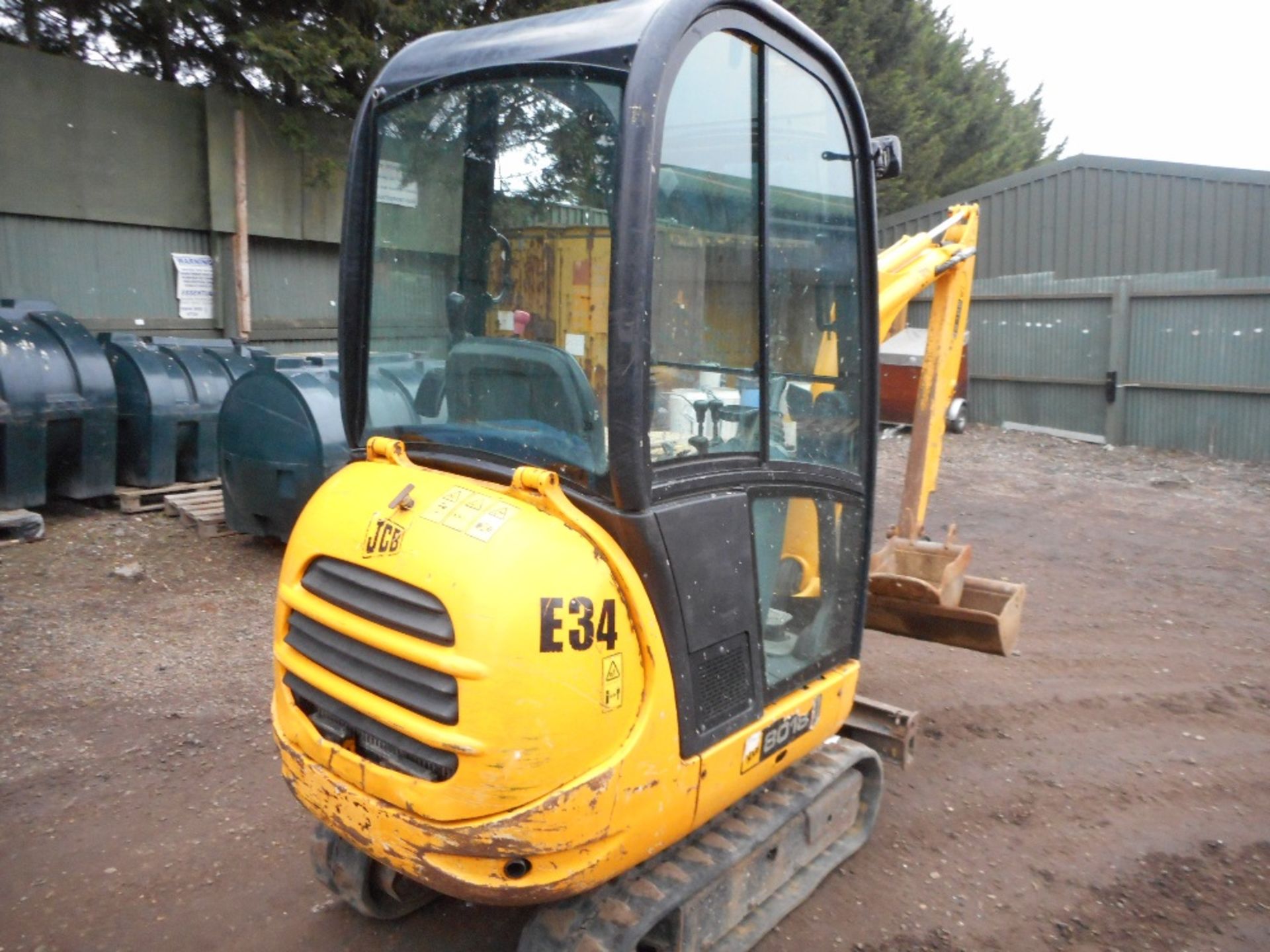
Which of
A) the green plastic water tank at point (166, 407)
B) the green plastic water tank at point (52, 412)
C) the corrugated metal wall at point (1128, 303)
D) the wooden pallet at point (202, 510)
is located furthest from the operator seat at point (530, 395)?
the corrugated metal wall at point (1128, 303)

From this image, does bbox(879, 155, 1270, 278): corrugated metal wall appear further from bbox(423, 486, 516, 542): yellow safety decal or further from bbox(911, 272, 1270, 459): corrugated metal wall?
bbox(423, 486, 516, 542): yellow safety decal

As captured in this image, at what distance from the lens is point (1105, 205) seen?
1488cm

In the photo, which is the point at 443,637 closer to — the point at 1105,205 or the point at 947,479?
the point at 947,479

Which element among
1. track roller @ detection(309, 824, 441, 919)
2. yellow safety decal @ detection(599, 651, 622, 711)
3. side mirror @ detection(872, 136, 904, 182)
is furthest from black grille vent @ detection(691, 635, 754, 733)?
side mirror @ detection(872, 136, 904, 182)

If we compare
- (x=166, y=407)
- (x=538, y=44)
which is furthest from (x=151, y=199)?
(x=538, y=44)

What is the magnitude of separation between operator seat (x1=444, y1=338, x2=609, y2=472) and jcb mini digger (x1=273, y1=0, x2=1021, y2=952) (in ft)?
0.03

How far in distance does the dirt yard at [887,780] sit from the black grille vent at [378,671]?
1.17m

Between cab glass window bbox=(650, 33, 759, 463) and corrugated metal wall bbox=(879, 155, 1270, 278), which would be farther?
corrugated metal wall bbox=(879, 155, 1270, 278)

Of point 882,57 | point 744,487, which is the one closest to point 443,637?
point 744,487

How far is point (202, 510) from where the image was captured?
26.0 feet

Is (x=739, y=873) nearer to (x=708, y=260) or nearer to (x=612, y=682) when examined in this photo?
(x=612, y=682)

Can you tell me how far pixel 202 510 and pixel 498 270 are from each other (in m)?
5.92

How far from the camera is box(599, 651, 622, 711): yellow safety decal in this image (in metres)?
2.41

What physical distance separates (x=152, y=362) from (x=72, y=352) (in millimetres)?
635
